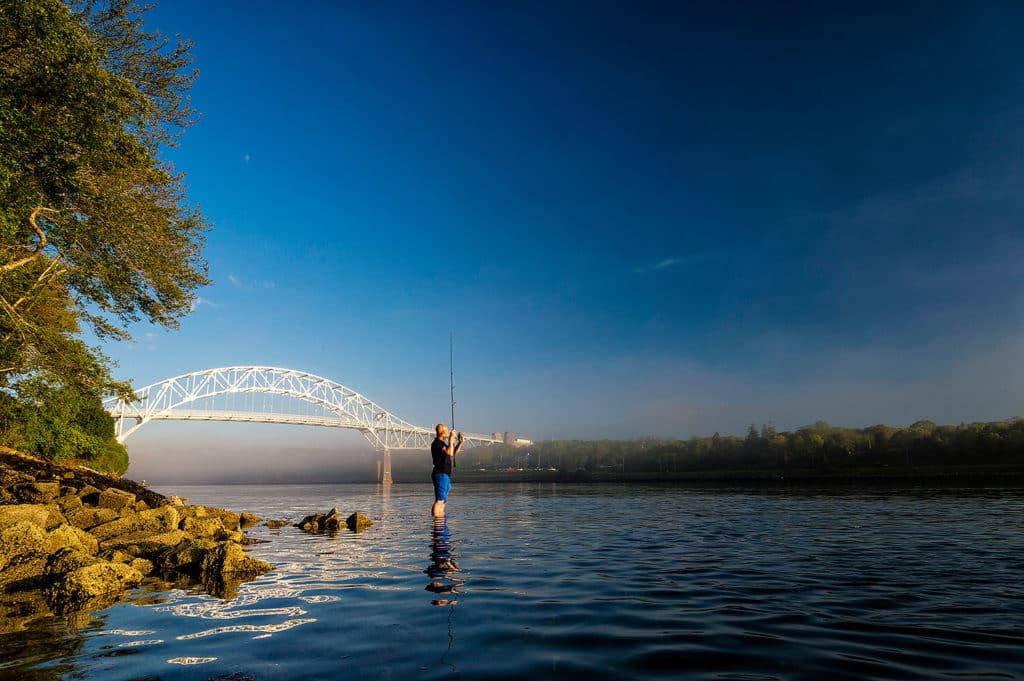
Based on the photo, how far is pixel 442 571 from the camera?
873 centimetres

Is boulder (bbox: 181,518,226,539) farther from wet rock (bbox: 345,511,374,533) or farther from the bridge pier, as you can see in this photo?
the bridge pier

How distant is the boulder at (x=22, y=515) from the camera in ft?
30.7

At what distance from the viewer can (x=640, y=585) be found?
24.3 feet

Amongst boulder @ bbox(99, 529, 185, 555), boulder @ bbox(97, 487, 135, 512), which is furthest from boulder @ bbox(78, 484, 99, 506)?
boulder @ bbox(99, 529, 185, 555)

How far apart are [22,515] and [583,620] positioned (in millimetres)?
11167

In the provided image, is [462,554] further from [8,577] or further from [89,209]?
[89,209]

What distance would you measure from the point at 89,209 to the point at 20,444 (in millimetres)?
27615

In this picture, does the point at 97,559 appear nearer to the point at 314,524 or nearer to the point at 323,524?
the point at 323,524

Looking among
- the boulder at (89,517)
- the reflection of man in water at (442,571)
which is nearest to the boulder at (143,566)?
the boulder at (89,517)

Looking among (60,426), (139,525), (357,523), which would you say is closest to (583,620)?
(139,525)

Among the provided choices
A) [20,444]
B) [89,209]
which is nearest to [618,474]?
[20,444]

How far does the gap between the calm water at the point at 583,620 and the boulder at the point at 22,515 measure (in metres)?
4.04

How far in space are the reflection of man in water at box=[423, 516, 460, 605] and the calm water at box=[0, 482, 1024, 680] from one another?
0.06m

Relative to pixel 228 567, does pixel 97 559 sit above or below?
above
